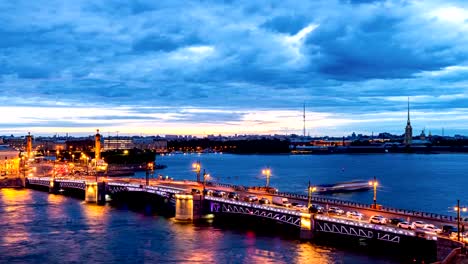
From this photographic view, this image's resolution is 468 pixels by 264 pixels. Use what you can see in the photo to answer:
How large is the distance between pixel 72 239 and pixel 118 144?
495ft

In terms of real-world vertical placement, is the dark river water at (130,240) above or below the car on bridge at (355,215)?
below

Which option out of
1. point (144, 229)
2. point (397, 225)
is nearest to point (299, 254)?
point (397, 225)

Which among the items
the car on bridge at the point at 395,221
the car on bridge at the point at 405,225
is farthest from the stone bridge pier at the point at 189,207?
the car on bridge at the point at 405,225

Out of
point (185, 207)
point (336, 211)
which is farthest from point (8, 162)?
point (336, 211)

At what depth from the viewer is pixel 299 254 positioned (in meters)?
22.3

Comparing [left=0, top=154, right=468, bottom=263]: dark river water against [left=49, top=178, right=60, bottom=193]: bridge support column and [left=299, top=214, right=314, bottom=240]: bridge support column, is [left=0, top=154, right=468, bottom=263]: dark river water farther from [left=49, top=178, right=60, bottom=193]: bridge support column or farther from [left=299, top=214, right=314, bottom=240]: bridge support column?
[left=49, top=178, right=60, bottom=193]: bridge support column

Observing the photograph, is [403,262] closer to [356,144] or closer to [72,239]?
[72,239]

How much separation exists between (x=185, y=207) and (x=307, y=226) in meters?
8.86

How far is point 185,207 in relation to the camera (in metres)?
31.5

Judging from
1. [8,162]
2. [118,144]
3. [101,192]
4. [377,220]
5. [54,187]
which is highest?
[118,144]

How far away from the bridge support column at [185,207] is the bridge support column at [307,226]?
27.0 feet

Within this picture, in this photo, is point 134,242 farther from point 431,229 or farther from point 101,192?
point 101,192

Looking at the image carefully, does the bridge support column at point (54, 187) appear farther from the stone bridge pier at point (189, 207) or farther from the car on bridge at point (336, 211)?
the car on bridge at point (336, 211)

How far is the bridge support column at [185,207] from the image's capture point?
31.3 meters
